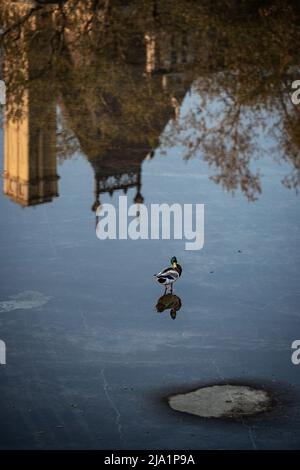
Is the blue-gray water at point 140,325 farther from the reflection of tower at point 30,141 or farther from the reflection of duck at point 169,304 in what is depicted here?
the reflection of tower at point 30,141

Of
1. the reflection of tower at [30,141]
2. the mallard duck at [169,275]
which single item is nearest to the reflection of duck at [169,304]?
the mallard duck at [169,275]

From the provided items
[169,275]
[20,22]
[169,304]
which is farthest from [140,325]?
[20,22]

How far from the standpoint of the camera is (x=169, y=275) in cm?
2322

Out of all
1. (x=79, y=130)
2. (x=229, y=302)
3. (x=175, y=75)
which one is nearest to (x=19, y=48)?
(x=175, y=75)

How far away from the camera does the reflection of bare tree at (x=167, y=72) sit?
1283 inches

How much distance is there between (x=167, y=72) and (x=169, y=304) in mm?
15456

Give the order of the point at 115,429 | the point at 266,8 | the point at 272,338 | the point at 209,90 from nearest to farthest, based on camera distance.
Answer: the point at 115,429 → the point at 272,338 → the point at 209,90 → the point at 266,8

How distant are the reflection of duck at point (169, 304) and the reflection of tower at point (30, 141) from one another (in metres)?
4.68

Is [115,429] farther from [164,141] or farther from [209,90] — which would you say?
[209,90]

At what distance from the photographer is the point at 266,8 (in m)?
43.8

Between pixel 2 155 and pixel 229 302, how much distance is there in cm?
957

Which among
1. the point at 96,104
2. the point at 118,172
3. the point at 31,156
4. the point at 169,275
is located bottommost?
the point at 169,275

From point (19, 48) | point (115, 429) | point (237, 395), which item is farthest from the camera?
point (19, 48)

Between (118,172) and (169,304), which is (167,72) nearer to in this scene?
(118,172)
